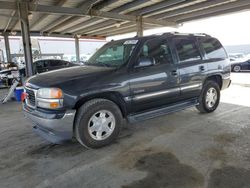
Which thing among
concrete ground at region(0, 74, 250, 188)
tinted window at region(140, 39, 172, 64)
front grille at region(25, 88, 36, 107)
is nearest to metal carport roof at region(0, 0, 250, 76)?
tinted window at region(140, 39, 172, 64)

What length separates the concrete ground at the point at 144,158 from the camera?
253 cm

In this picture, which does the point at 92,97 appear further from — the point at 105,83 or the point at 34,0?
the point at 34,0

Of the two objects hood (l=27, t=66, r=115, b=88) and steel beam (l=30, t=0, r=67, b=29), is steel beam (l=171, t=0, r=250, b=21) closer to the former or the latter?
steel beam (l=30, t=0, r=67, b=29)

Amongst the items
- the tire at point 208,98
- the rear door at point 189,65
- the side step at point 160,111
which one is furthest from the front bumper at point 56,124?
the tire at point 208,98

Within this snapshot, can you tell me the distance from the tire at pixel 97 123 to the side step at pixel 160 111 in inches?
11.0

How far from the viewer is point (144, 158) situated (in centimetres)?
304

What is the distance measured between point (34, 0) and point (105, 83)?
6563mm

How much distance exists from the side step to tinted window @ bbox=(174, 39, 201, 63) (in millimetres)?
874

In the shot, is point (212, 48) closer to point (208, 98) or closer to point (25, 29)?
point (208, 98)

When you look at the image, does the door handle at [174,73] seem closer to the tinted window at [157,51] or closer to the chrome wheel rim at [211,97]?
the tinted window at [157,51]

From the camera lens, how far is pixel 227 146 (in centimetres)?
332

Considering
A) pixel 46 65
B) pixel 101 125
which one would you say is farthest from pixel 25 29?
pixel 101 125

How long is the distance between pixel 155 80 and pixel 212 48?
205cm

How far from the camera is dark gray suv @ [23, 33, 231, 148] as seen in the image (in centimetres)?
307
